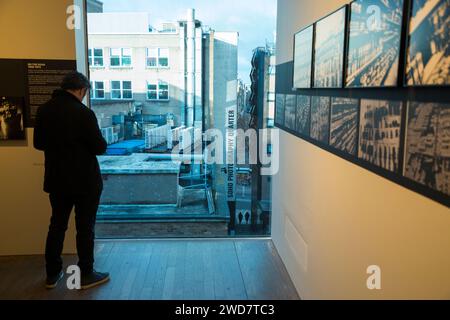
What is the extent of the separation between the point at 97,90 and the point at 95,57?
0.29m

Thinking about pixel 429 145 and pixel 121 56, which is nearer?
pixel 429 145

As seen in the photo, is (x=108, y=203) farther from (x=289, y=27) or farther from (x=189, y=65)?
(x=289, y=27)

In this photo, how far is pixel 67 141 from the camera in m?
2.52

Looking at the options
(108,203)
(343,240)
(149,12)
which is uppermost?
(149,12)

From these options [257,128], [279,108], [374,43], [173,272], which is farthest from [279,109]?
[374,43]

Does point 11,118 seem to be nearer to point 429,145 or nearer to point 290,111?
point 290,111

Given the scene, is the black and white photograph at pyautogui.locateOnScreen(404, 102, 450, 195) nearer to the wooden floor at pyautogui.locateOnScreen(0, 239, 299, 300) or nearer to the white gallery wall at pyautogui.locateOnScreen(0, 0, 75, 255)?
the wooden floor at pyautogui.locateOnScreen(0, 239, 299, 300)

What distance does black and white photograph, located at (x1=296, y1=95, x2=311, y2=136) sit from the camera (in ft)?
7.72

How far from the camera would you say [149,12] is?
341 cm

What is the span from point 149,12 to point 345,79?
2282mm

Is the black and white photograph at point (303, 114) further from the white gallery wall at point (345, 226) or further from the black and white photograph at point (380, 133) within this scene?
the black and white photograph at point (380, 133)

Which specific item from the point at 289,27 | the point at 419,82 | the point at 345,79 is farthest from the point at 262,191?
the point at 419,82

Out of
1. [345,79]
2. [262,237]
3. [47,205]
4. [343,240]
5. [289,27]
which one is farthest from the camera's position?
[262,237]

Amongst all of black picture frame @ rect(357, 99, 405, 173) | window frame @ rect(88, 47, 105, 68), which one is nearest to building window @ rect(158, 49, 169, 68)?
window frame @ rect(88, 47, 105, 68)
